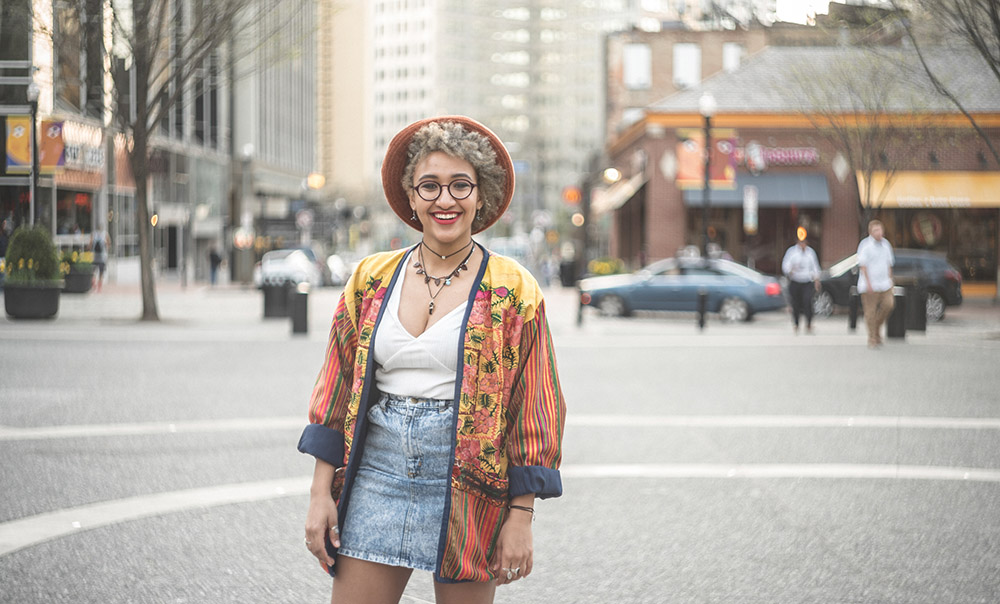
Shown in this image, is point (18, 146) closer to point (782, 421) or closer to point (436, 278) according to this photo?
point (782, 421)

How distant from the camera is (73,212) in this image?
3928 centimetres

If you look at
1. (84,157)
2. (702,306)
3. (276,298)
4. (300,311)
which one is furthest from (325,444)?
(84,157)

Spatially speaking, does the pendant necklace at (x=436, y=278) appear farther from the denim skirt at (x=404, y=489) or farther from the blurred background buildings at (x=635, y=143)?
the blurred background buildings at (x=635, y=143)

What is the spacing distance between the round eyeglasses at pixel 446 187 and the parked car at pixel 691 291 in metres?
21.8

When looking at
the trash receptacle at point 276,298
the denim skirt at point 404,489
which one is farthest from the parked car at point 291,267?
the denim skirt at point 404,489

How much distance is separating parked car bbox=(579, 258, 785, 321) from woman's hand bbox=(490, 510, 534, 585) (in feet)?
71.9

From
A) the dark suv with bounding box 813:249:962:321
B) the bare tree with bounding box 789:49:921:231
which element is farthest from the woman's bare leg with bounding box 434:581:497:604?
the bare tree with bounding box 789:49:921:231

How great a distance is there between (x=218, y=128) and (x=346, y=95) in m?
120

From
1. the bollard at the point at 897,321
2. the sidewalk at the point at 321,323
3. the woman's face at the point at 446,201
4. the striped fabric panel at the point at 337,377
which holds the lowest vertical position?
the sidewalk at the point at 321,323

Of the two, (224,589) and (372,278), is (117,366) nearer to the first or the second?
(224,589)

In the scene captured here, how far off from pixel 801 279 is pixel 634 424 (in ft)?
38.3

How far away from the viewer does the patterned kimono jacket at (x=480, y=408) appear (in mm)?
2900

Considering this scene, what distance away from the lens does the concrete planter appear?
2141 cm

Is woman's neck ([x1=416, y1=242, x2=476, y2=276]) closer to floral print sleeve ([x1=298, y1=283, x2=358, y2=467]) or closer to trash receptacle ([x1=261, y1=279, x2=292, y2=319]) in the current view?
floral print sleeve ([x1=298, y1=283, x2=358, y2=467])
